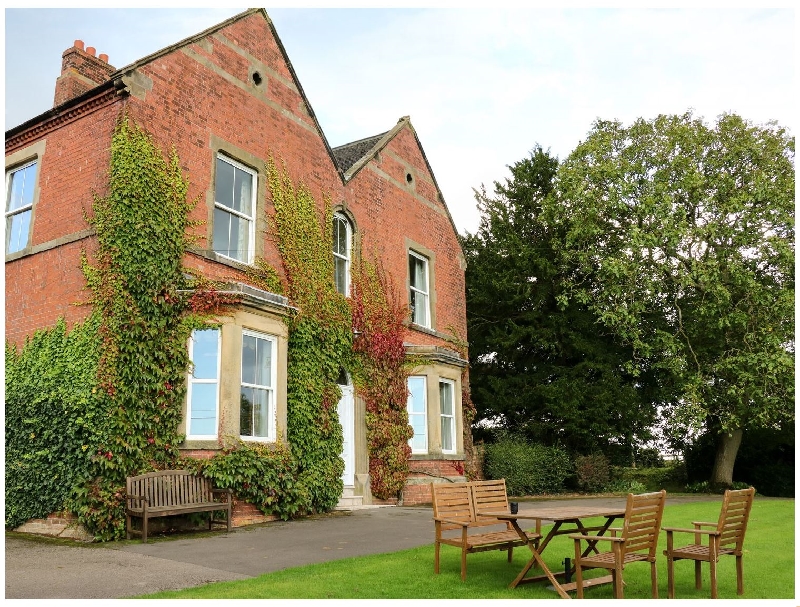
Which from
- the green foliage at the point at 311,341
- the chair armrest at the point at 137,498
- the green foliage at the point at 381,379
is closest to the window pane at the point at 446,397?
the green foliage at the point at 381,379

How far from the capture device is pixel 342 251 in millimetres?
16766

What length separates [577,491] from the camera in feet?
77.4

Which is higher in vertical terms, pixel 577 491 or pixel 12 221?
pixel 12 221

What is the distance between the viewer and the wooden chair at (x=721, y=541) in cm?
678

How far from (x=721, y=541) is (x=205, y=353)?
851cm

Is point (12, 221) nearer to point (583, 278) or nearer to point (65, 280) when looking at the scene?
point (65, 280)

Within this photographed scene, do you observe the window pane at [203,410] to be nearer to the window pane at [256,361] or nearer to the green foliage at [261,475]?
the green foliage at [261,475]

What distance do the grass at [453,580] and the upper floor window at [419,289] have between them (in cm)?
996

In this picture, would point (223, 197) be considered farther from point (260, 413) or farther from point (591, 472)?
point (591, 472)

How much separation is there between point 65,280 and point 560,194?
55.6 ft

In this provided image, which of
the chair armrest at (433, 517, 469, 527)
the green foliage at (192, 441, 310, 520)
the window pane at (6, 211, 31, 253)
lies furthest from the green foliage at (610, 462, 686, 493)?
the window pane at (6, 211, 31, 253)

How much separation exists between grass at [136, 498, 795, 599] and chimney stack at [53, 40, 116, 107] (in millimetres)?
10546

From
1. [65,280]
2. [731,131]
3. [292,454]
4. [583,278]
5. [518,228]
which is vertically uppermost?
[731,131]
